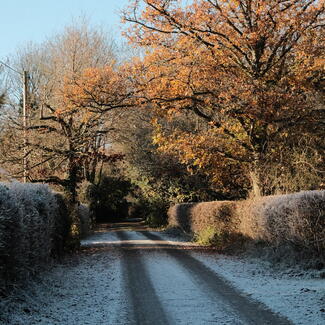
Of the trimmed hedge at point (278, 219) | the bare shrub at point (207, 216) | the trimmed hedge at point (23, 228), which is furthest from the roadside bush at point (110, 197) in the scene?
the trimmed hedge at point (23, 228)

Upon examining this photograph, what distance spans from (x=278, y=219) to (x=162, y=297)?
5.08 meters

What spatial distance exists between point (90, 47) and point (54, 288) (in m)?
23.4

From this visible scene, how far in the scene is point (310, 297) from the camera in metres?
7.95

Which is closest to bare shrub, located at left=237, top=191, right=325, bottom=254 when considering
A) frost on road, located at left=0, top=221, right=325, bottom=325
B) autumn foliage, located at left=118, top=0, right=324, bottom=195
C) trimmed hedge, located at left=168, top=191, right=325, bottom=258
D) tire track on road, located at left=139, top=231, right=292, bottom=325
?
trimmed hedge, located at left=168, top=191, right=325, bottom=258

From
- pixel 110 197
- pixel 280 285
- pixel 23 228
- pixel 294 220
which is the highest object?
pixel 110 197

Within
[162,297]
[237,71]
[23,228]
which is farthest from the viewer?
[237,71]

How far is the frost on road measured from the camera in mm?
6906

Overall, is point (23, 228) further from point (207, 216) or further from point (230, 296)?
point (207, 216)

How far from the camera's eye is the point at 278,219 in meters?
12.4

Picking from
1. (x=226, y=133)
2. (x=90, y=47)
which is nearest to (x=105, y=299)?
(x=226, y=133)

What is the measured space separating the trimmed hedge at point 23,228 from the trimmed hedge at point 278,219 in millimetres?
6086

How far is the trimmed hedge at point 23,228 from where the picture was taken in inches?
304

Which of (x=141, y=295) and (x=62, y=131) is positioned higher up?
(x=62, y=131)

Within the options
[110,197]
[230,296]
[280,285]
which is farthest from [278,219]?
[110,197]
